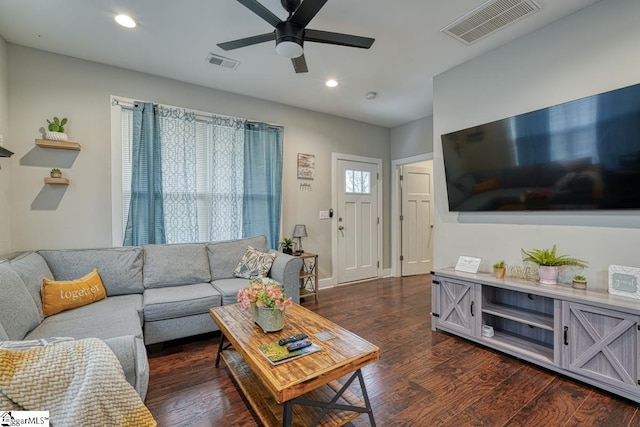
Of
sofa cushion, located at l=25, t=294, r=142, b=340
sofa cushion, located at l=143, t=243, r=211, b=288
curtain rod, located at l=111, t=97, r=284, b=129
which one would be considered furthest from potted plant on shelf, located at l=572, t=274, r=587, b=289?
curtain rod, located at l=111, t=97, r=284, b=129

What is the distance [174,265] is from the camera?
2906mm

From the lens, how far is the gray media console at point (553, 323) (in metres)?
1.78

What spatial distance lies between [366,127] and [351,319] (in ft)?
10.8

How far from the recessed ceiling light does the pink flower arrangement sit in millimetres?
2344

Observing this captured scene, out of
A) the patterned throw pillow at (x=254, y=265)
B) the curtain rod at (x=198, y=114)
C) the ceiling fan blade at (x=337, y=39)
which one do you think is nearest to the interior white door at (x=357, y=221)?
the curtain rod at (x=198, y=114)

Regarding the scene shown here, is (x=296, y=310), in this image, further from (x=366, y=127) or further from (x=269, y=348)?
(x=366, y=127)

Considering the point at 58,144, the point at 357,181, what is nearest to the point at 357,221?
the point at 357,181

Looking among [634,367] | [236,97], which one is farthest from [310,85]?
[634,367]

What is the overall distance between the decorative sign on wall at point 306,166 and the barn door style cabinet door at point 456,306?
2.34m

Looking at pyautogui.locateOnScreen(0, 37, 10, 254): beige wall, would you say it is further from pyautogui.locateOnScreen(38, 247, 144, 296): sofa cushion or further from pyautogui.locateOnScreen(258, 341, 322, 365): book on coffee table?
pyautogui.locateOnScreen(258, 341, 322, 365): book on coffee table

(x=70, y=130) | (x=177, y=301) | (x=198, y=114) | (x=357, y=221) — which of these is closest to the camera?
(x=177, y=301)

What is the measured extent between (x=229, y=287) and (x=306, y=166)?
7.13 ft

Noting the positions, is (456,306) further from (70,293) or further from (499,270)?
(70,293)

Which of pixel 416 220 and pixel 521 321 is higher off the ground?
pixel 416 220
